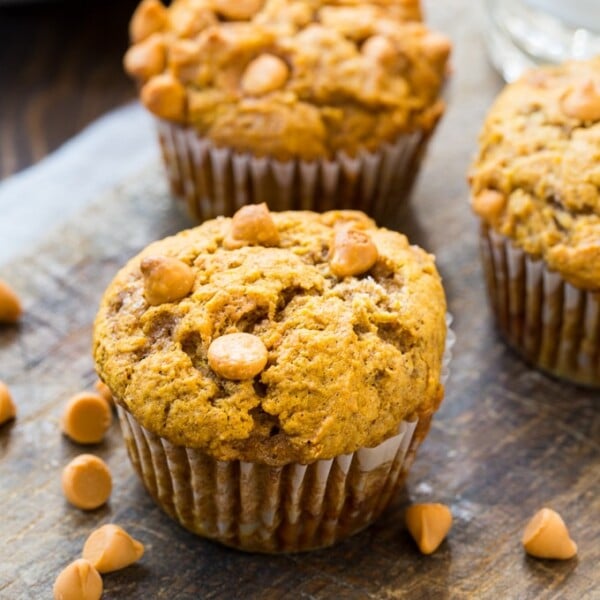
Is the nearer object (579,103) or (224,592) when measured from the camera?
(224,592)

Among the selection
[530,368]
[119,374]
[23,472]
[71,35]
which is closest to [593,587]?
[530,368]

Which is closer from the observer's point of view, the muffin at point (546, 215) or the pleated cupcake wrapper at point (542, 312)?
the muffin at point (546, 215)

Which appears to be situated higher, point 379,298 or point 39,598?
point 379,298

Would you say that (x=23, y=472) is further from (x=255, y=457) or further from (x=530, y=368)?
(x=530, y=368)

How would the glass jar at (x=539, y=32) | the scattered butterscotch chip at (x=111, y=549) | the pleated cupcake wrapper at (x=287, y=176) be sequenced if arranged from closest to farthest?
the scattered butterscotch chip at (x=111, y=549) < the pleated cupcake wrapper at (x=287, y=176) < the glass jar at (x=539, y=32)

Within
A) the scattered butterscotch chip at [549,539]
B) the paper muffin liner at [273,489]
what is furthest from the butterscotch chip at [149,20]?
the scattered butterscotch chip at [549,539]

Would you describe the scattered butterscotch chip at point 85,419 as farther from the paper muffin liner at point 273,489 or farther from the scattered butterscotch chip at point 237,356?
the scattered butterscotch chip at point 237,356

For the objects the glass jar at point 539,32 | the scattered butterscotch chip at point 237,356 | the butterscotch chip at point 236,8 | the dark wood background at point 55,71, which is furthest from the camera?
the dark wood background at point 55,71
